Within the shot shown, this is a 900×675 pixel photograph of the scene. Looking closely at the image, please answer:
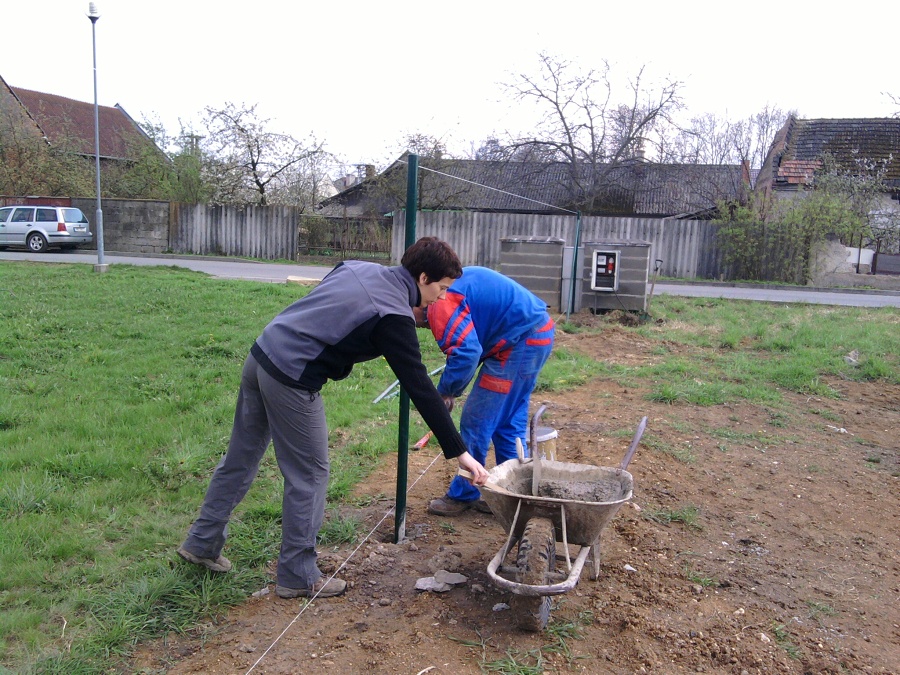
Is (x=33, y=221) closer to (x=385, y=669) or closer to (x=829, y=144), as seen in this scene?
(x=385, y=669)

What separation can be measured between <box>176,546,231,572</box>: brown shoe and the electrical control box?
9616 mm

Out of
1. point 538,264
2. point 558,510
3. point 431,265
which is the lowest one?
point 558,510

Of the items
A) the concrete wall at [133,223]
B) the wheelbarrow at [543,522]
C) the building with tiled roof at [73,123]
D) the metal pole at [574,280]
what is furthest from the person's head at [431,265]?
the building with tiled roof at [73,123]

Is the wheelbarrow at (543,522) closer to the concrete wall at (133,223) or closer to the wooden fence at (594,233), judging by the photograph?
the wooden fence at (594,233)

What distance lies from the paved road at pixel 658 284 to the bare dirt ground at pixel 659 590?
11391 millimetres

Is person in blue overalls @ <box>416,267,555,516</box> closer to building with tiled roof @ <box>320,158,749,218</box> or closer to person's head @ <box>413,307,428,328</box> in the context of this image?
person's head @ <box>413,307,428,328</box>

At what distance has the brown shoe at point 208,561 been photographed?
348 cm

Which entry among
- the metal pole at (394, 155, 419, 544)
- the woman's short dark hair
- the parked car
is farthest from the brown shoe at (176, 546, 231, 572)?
the parked car

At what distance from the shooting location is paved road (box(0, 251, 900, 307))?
16.5 meters

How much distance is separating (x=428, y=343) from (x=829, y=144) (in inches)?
1003

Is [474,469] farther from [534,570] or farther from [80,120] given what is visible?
[80,120]

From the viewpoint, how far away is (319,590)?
3.42 m

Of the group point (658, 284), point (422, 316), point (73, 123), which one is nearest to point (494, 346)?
point (422, 316)

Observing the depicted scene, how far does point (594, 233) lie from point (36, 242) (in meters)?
16.6
